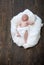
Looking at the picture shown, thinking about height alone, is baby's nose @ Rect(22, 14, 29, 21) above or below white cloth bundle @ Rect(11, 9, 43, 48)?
above

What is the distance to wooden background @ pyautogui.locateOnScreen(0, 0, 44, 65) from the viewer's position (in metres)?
1.56

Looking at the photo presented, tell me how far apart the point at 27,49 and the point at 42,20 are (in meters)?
0.28

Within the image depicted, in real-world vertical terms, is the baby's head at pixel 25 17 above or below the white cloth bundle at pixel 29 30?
above

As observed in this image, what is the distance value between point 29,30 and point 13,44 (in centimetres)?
18

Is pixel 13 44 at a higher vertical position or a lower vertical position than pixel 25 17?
lower

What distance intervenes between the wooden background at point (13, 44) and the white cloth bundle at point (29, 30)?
0.03 m

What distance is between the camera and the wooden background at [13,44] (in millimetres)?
1557

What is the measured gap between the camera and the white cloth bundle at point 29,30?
1.56 meters

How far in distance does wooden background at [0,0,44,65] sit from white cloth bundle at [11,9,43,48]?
0.11 ft

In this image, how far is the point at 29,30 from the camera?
1.59 metres

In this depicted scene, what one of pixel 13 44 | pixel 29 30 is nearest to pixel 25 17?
pixel 29 30

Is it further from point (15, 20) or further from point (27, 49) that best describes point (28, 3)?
point (27, 49)

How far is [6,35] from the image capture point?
1640mm

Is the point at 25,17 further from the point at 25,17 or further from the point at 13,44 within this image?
the point at 13,44
